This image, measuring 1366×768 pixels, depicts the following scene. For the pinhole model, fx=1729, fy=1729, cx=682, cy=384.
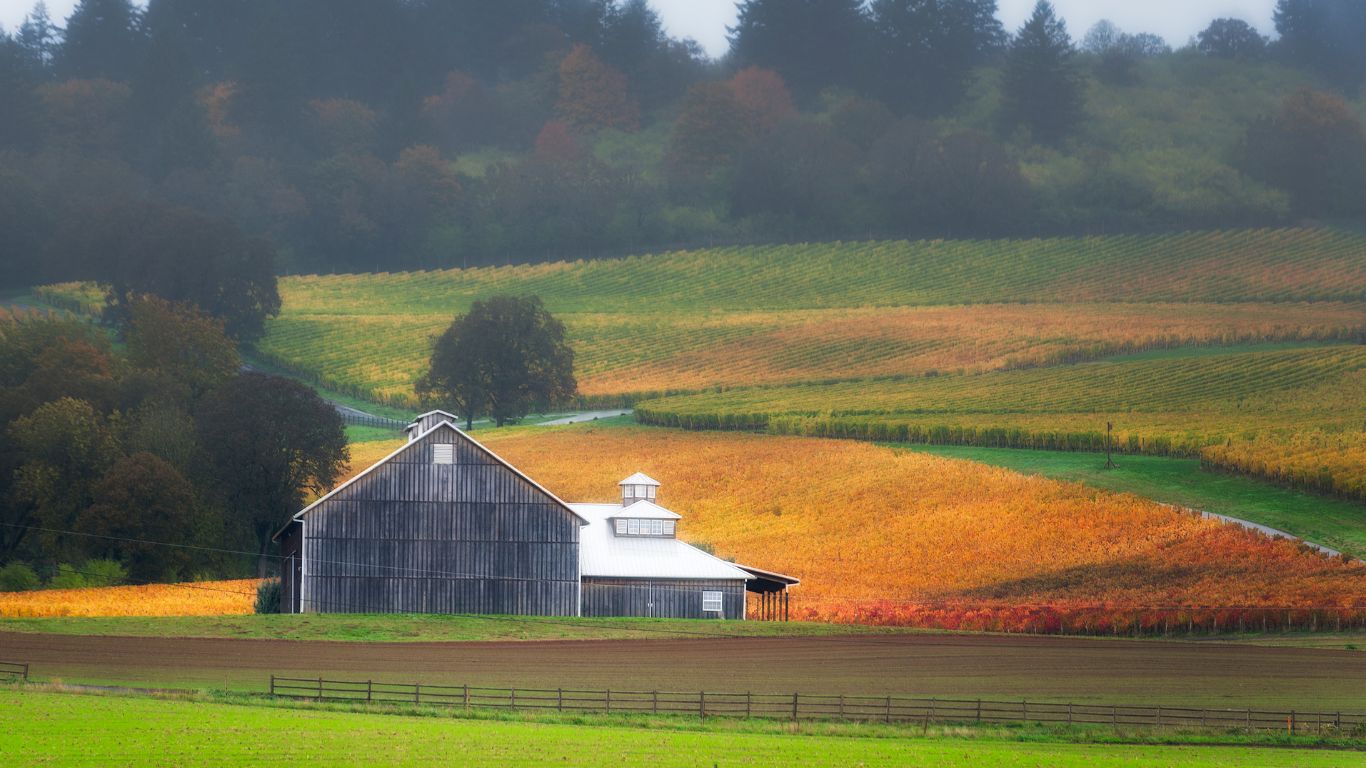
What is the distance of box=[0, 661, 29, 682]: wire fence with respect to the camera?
45000 mm

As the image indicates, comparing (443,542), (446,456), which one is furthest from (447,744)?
(446,456)

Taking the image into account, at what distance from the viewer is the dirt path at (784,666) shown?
156ft

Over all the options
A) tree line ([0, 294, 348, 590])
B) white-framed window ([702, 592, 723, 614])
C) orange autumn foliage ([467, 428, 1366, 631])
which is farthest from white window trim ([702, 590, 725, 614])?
tree line ([0, 294, 348, 590])

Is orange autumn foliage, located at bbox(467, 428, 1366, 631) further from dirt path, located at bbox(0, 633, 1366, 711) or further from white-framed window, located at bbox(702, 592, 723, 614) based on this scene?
dirt path, located at bbox(0, 633, 1366, 711)

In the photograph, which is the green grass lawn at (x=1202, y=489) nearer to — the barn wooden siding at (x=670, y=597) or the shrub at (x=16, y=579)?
the barn wooden siding at (x=670, y=597)

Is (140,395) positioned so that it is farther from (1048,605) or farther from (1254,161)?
(1254,161)

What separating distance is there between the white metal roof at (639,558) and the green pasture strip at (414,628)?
307cm

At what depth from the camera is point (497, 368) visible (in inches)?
4567

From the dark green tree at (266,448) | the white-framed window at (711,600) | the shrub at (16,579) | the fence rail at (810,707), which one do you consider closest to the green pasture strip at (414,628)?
the white-framed window at (711,600)

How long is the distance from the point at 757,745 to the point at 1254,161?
14769cm

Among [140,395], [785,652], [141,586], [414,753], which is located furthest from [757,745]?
[140,395]

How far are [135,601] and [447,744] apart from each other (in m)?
32.3

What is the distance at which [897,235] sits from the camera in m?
174

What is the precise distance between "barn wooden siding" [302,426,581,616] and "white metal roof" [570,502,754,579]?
1779 millimetres
